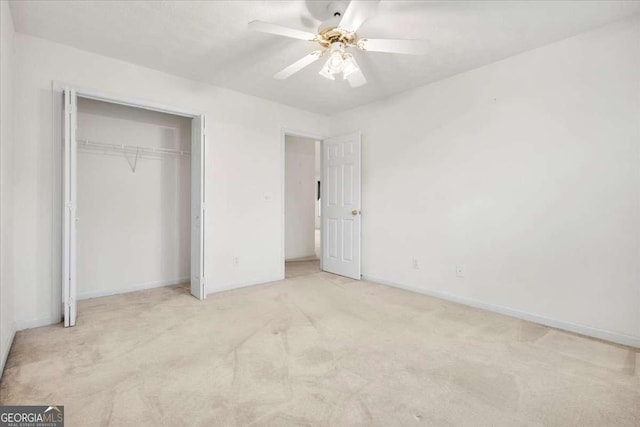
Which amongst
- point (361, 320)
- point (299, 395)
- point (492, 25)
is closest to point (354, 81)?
point (492, 25)

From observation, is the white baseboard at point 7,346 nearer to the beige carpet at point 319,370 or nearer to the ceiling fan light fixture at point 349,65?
the beige carpet at point 319,370

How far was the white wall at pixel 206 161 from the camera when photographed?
2.56 meters

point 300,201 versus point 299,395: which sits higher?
point 300,201

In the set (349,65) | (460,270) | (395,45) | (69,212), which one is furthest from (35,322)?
(460,270)

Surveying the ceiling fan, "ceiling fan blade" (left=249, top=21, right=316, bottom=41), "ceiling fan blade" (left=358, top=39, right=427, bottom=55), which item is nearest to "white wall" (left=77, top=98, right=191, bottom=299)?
the ceiling fan

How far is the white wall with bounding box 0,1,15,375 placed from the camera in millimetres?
1972

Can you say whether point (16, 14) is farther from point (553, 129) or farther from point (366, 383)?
point (553, 129)

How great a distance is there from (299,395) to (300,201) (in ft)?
15.1

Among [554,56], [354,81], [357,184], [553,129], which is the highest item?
[554,56]

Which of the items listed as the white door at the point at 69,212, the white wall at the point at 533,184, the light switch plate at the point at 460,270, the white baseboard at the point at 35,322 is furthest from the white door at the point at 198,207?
the light switch plate at the point at 460,270

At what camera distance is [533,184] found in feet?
9.01

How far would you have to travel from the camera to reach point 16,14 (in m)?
2.26

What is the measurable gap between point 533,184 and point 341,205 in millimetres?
2421

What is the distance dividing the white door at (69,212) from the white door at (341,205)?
10.2ft
